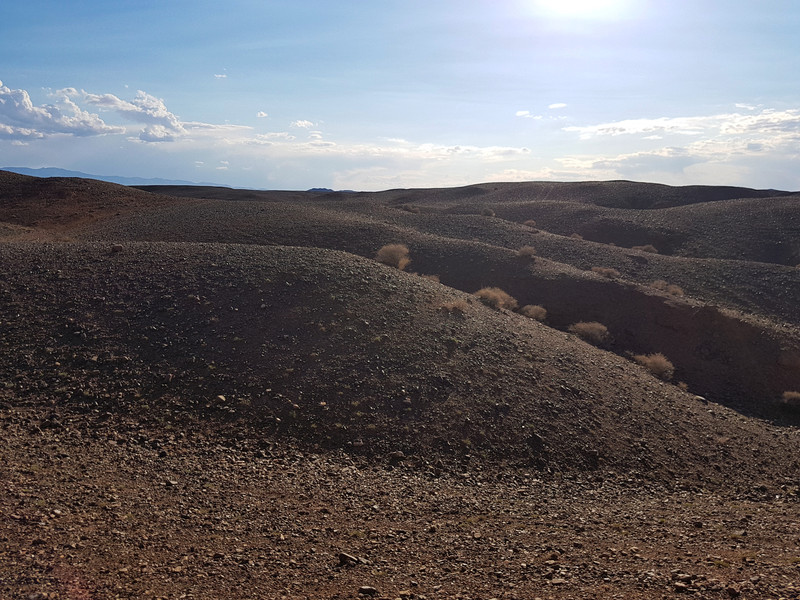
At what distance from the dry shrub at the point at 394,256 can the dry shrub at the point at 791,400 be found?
12.8 m

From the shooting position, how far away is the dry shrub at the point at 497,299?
17906 millimetres

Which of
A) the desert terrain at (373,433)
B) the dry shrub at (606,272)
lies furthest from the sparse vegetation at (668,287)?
the desert terrain at (373,433)

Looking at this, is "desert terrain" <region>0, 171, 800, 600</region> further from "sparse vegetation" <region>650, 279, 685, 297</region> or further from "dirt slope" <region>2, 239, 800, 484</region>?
"sparse vegetation" <region>650, 279, 685, 297</region>

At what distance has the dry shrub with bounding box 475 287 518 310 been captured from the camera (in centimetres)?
1791

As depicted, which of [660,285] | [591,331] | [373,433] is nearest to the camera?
[373,433]

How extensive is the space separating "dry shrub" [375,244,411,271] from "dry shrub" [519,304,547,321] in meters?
5.15

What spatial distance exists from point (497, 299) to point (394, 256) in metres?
5.97

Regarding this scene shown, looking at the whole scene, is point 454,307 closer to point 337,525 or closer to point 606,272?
point 337,525

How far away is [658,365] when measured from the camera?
16.1 m

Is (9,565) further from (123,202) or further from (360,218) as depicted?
(123,202)

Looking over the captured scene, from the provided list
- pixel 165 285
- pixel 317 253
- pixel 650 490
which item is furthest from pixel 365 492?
pixel 317 253

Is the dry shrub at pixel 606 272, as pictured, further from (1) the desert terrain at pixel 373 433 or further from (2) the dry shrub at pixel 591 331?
(2) the dry shrub at pixel 591 331

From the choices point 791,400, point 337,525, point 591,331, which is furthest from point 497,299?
point 337,525

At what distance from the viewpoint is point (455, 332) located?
13852 mm
